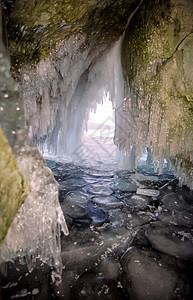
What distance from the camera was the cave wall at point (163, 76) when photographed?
11.7ft

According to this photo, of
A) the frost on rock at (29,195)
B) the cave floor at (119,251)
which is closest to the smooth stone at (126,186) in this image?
the cave floor at (119,251)

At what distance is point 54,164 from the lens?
702 centimetres

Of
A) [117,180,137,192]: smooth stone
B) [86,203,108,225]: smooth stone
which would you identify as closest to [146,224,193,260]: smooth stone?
[86,203,108,225]: smooth stone

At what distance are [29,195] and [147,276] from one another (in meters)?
1.55

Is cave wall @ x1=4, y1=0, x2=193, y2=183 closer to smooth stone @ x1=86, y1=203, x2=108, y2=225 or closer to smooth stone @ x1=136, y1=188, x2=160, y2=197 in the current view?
smooth stone @ x1=136, y1=188, x2=160, y2=197

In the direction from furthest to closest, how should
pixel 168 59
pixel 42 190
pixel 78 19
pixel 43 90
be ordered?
pixel 43 90 → pixel 168 59 → pixel 78 19 → pixel 42 190

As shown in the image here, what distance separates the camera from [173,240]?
2.59 meters

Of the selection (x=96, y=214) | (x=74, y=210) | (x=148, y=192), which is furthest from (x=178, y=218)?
(x=74, y=210)

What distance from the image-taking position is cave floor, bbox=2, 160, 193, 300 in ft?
5.96

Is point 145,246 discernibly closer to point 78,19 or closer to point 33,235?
point 33,235

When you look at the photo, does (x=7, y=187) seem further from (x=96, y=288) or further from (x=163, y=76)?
(x=163, y=76)

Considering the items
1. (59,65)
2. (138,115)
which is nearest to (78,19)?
(59,65)

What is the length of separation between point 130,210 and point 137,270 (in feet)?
4.69

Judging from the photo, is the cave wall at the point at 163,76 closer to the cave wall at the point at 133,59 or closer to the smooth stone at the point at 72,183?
the cave wall at the point at 133,59
